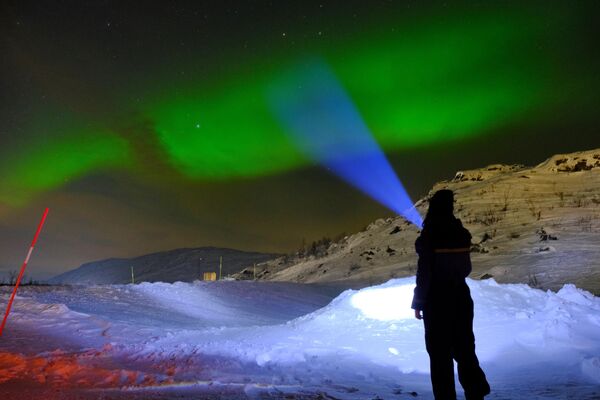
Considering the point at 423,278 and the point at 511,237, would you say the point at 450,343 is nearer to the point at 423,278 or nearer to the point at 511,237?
the point at 423,278

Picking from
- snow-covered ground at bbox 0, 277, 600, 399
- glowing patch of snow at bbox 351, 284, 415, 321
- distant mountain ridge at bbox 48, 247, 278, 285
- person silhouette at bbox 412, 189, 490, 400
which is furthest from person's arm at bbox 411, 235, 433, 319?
distant mountain ridge at bbox 48, 247, 278, 285

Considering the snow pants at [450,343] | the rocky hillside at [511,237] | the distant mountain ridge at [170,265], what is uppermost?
the distant mountain ridge at [170,265]

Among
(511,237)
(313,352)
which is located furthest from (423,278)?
(511,237)

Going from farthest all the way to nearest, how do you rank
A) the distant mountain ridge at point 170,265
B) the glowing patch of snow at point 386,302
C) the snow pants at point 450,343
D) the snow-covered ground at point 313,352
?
the distant mountain ridge at point 170,265, the glowing patch of snow at point 386,302, the snow-covered ground at point 313,352, the snow pants at point 450,343

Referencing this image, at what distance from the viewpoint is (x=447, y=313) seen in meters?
4.27

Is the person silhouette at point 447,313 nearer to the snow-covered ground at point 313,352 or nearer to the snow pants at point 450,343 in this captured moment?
the snow pants at point 450,343

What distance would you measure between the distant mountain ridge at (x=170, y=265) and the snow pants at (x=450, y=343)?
59.1m

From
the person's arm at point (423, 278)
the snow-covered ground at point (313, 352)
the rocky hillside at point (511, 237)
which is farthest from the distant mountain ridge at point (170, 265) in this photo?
the person's arm at point (423, 278)

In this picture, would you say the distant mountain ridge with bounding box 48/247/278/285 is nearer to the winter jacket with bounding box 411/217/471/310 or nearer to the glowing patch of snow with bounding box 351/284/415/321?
the glowing patch of snow with bounding box 351/284/415/321

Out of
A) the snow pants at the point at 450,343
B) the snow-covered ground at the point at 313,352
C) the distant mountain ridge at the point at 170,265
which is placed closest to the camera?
the snow pants at the point at 450,343

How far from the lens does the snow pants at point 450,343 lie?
4223 millimetres

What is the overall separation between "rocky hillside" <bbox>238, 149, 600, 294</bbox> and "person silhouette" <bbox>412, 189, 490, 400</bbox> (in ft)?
43.3

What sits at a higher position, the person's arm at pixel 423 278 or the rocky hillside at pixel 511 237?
the rocky hillside at pixel 511 237

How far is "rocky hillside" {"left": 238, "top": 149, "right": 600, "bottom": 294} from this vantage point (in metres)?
20.3
